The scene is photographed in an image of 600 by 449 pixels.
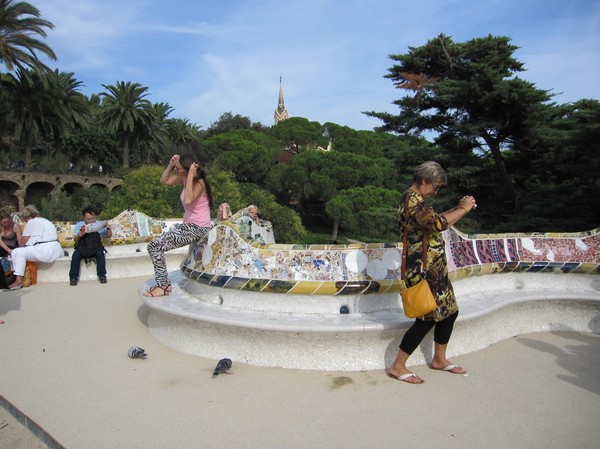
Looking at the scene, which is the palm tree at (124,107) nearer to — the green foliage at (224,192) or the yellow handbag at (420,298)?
the green foliage at (224,192)

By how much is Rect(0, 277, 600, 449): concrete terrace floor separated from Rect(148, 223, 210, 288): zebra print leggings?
71cm

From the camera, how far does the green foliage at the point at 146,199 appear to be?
17094 mm

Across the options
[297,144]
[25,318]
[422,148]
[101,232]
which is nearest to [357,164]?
[297,144]

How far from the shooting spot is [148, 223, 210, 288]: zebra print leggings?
446cm

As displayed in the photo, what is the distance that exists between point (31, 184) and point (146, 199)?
91.6 ft

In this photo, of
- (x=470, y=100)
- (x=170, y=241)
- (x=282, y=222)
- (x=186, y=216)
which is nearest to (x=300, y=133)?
(x=282, y=222)

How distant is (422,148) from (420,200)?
1344 centimetres

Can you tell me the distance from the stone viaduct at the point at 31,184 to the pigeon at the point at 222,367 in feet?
127

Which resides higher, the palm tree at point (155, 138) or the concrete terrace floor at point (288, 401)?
the palm tree at point (155, 138)

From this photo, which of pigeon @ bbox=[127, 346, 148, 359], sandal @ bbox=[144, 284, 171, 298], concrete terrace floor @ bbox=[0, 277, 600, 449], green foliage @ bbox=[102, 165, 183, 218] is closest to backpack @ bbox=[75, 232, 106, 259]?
concrete terrace floor @ bbox=[0, 277, 600, 449]

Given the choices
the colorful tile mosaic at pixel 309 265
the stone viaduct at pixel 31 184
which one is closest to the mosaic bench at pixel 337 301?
the colorful tile mosaic at pixel 309 265

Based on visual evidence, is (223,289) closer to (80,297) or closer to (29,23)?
(80,297)

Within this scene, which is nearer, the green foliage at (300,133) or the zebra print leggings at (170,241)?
the zebra print leggings at (170,241)

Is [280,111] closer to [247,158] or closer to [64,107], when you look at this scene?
[247,158]
